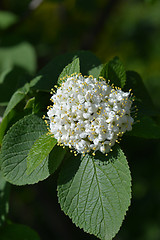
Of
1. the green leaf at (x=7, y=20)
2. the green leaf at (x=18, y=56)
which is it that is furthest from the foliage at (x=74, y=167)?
the green leaf at (x=7, y=20)

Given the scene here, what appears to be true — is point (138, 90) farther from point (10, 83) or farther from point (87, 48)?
point (87, 48)

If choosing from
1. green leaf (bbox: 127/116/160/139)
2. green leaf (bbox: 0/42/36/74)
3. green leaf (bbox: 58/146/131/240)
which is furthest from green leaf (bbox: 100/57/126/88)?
green leaf (bbox: 0/42/36/74)

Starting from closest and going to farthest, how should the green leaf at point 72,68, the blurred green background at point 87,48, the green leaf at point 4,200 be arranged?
1. the green leaf at point 72,68
2. the green leaf at point 4,200
3. the blurred green background at point 87,48

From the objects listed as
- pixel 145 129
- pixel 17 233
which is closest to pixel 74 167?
pixel 145 129

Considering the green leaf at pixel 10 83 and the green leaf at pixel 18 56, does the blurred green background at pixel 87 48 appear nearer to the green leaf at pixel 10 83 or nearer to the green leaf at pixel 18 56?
the green leaf at pixel 18 56

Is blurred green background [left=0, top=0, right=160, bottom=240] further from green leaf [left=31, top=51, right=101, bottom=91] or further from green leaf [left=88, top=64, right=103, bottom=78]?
green leaf [left=88, top=64, right=103, bottom=78]

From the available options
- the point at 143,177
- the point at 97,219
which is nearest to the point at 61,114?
the point at 97,219
